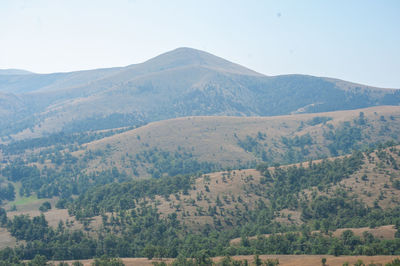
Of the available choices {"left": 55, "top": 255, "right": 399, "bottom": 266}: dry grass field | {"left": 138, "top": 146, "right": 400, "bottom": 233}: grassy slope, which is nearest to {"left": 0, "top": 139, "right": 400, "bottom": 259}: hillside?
{"left": 138, "top": 146, "right": 400, "bottom": 233}: grassy slope

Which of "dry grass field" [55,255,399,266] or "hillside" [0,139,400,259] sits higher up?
"dry grass field" [55,255,399,266]

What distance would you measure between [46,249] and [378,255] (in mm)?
72336

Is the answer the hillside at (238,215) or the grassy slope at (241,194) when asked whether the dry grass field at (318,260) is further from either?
the grassy slope at (241,194)

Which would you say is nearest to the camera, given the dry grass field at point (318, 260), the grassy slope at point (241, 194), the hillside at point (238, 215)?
the dry grass field at point (318, 260)

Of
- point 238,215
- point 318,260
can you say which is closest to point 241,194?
point 238,215

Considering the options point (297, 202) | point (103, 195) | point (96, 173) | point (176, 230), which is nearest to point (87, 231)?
point (176, 230)

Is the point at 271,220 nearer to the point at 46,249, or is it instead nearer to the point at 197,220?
the point at 197,220

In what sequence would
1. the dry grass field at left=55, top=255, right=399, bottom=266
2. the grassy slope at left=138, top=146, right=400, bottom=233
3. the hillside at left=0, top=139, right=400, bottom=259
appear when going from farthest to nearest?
the grassy slope at left=138, top=146, right=400, bottom=233, the hillside at left=0, top=139, right=400, bottom=259, the dry grass field at left=55, top=255, right=399, bottom=266

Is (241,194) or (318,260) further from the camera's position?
(241,194)

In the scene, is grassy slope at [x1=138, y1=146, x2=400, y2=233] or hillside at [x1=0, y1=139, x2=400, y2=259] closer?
hillside at [x1=0, y1=139, x2=400, y2=259]

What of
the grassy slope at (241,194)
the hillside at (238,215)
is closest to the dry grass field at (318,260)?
the hillside at (238,215)

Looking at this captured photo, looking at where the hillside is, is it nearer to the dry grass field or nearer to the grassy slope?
the grassy slope

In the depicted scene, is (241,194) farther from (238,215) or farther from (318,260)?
(318,260)

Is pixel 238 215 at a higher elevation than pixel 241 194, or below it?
below
